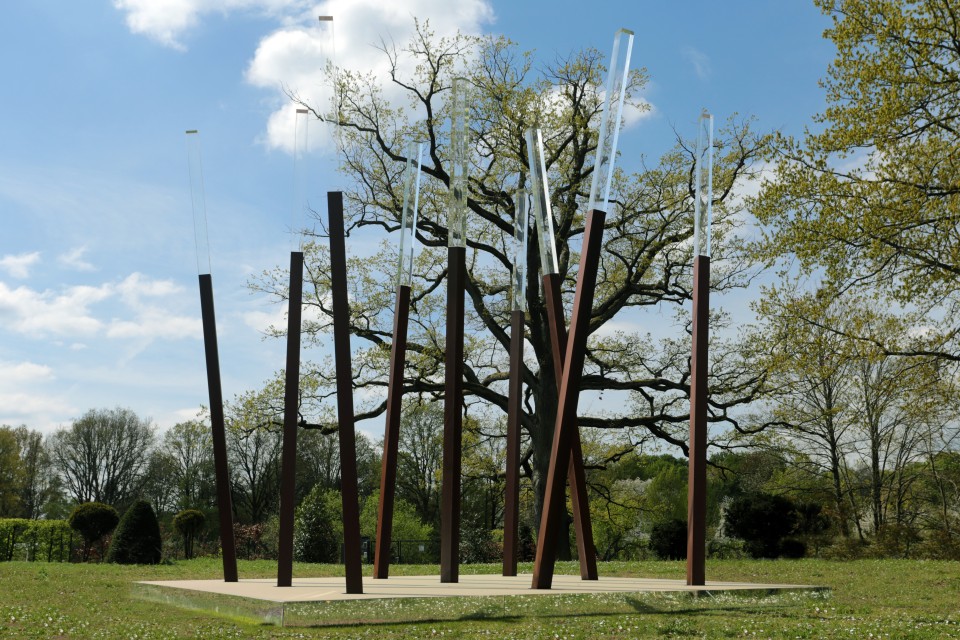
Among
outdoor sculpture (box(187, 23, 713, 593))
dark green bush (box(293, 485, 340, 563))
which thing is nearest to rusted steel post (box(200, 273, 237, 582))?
outdoor sculpture (box(187, 23, 713, 593))

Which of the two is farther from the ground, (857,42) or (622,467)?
(857,42)

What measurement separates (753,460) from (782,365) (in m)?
16.8

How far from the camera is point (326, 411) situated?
921 inches

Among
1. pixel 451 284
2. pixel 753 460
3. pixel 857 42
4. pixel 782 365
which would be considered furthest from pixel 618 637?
pixel 753 460

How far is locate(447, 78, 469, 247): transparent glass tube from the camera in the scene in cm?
985

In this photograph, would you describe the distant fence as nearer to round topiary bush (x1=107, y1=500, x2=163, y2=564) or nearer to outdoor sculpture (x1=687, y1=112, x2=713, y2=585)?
round topiary bush (x1=107, y1=500, x2=163, y2=564)

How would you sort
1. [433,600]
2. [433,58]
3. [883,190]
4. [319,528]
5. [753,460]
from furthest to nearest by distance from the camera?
[753,460], [319,528], [433,58], [883,190], [433,600]

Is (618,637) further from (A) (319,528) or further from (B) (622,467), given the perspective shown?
(B) (622,467)

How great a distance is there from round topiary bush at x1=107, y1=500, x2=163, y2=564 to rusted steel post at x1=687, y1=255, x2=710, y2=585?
14859 millimetres

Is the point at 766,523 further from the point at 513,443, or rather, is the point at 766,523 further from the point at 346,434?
the point at 346,434

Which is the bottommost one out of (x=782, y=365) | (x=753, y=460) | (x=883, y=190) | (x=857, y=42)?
(x=753, y=460)

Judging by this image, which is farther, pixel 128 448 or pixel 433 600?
pixel 128 448

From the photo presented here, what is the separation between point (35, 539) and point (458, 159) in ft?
66.5

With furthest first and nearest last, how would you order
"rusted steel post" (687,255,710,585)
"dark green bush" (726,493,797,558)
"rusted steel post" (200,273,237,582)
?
"dark green bush" (726,493,797,558) < "rusted steel post" (200,273,237,582) < "rusted steel post" (687,255,710,585)
